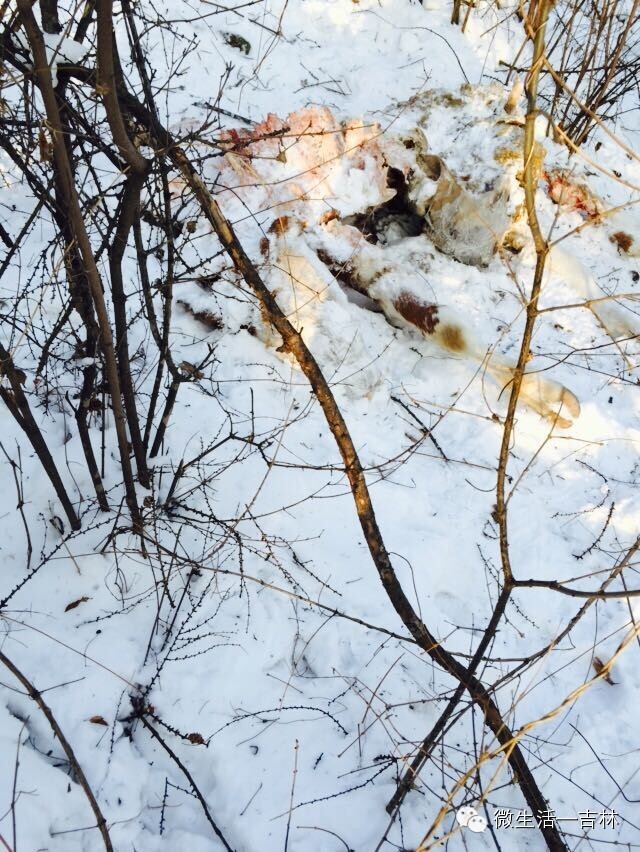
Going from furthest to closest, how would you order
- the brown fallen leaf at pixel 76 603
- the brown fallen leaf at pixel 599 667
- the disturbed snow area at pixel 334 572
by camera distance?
the brown fallen leaf at pixel 599 667 < the brown fallen leaf at pixel 76 603 < the disturbed snow area at pixel 334 572

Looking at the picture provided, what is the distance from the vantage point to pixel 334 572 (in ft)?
8.70

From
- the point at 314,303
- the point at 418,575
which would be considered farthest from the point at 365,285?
the point at 418,575

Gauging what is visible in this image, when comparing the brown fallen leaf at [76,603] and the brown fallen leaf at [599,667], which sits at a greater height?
the brown fallen leaf at [76,603]

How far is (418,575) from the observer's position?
8.95 ft

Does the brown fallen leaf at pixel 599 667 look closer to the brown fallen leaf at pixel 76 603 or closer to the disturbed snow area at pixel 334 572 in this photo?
the disturbed snow area at pixel 334 572

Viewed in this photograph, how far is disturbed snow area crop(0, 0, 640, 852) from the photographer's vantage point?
6.41 ft

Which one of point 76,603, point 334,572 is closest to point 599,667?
point 334,572

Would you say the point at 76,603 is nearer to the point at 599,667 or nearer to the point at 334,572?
the point at 334,572

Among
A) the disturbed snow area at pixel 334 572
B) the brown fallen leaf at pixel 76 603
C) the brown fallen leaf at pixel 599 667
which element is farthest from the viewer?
the brown fallen leaf at pixel 599 667

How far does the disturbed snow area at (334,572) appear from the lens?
1953mm

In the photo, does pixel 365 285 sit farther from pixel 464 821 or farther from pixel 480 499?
pixel 464 821

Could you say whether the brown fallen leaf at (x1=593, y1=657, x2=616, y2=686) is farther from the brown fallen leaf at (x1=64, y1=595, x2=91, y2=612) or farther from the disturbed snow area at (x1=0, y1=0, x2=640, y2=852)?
the brown fallen leaf at (x1=64, y1=595, x2=91, y2=612)

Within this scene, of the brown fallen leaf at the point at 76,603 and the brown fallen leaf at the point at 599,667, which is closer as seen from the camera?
the brown fallen leaf at the point at 76,603

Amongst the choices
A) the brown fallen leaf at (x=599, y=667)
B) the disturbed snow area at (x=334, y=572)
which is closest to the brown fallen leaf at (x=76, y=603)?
the disturbed snow area at (x=334, y=572)
